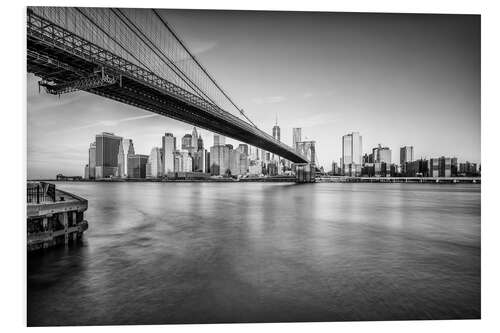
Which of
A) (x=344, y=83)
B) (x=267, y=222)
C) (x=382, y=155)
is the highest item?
(x=344, y=83)

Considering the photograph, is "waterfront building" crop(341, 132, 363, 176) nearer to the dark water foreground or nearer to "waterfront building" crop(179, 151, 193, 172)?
the dark water foreground

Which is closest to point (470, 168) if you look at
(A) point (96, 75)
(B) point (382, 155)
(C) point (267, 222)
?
(C) point (267, 222)

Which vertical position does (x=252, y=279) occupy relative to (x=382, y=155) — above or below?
below

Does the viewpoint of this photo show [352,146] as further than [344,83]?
Yes

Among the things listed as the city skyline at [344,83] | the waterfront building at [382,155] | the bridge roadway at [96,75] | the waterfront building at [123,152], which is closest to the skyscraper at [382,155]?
the waterfront building at [382,155]

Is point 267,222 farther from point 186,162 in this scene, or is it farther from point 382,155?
point 186,162

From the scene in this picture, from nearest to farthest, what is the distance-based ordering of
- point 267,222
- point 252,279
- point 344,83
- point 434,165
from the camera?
point 252,279 → point 344,83 → point 267,222 → point 434,165
